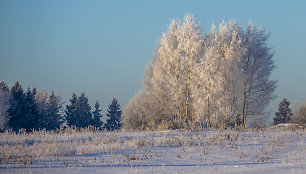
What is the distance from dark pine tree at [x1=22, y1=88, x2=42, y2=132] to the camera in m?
50.9

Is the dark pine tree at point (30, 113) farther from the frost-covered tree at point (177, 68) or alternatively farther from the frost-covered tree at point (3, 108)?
the frost-covered tree at point (177, 68)

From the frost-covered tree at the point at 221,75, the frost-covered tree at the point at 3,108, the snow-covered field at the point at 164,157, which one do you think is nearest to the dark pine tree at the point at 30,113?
the frost-covered tree at the point at 3,108

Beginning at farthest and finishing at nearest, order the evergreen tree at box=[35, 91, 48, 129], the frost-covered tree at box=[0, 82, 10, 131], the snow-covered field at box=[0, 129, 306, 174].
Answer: the evergreen tree at box=[35, 91, 48, 129]
the frost-covered tree at box=[0, 82, 10, 131]
the snow-covered field at box=[0, 129, 306, 174]

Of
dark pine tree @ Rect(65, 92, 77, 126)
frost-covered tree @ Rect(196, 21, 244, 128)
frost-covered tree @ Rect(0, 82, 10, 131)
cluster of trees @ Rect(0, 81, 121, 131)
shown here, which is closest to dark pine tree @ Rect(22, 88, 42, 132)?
cluster of trees @ Rect(0, 81, 121, 131)

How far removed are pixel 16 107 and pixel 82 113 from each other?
54.9 feet

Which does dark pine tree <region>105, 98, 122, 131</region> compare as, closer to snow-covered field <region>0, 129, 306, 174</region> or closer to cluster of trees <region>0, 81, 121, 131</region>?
cluster of trees <region>0, 81, 121, 131</region>

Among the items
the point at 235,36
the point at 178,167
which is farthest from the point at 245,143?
the point at 235,36

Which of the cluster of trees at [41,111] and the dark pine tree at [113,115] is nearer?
the cluster of trees at [41,111]

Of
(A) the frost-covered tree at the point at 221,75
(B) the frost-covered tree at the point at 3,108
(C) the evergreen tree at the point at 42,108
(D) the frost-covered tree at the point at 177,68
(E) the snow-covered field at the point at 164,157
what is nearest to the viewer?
(E) the snow-covered field at the point at 164,157

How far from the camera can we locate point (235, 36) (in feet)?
88.5

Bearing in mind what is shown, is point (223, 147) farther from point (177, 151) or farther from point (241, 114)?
point (241, 114)

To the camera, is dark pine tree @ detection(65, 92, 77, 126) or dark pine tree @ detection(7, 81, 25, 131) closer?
dark pine tree @ detection(7, 81, 25, 131)

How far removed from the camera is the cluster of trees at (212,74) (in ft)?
81.4

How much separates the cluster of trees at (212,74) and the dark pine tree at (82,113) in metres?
38.1
